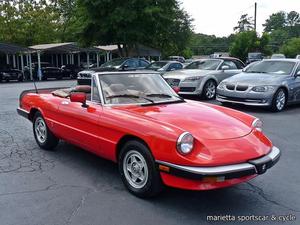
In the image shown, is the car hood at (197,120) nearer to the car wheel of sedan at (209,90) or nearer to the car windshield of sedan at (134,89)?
the car windshield of sedan at (134,89)

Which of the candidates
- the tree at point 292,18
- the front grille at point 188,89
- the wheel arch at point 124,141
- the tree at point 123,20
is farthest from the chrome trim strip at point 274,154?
the tree at point 292,18

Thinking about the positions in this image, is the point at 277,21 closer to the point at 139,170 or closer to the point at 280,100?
the point at 280,100

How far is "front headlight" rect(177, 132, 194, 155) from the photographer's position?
3.92 metres

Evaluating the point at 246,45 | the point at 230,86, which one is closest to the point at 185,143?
the point at 230,86

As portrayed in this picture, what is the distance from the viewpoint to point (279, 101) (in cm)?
1065

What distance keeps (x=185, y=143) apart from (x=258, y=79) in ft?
24.1

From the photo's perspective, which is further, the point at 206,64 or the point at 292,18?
the point at 292,18

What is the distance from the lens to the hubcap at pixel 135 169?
14.2ft

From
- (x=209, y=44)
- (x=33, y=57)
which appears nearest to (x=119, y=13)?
(x=33, y=57)

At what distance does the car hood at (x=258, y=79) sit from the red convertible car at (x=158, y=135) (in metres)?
5.35

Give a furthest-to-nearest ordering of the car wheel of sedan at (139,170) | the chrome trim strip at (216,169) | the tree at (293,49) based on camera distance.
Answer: the tree at (293,49) < the car wheel of sedan at (139,170) < the chrome trim strip at (216,169)

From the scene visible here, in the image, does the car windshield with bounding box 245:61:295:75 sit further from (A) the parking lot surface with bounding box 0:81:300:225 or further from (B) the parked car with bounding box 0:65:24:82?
(B) the parked car with bounding box 0:65:24:82

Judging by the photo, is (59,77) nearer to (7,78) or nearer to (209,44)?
(7,78)

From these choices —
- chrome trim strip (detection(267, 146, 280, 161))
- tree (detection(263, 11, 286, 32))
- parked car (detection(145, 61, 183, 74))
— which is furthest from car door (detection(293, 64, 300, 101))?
tree (detection(263, 11, 286, 32))
